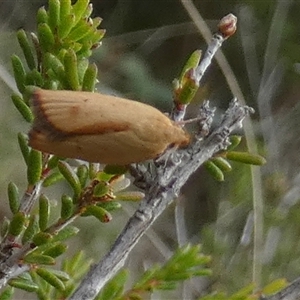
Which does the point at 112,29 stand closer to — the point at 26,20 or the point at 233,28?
the point at 26,20

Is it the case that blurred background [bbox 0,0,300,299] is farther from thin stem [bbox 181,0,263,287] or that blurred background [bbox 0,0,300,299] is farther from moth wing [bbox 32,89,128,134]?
moth wing [bbox 32,89,128,134]

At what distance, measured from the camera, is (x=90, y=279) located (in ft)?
1.13

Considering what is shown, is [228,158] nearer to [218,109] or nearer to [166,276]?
[166,276]

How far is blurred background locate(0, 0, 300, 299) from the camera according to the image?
45.6 inches

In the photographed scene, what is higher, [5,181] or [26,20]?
[26,20]

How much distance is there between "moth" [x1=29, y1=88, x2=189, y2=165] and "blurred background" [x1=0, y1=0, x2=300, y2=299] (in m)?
0.75

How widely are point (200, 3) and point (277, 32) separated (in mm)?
186

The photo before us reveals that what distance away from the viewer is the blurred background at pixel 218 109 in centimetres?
116

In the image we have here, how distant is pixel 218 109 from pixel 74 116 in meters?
1.05

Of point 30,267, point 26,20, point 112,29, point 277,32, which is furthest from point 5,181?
→ point 30,267

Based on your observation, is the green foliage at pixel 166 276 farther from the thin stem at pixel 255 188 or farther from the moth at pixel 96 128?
the thin stem at pixel 255 188

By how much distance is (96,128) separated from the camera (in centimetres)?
33

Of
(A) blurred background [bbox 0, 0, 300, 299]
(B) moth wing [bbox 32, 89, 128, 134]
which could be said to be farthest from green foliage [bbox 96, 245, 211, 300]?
(A) blurred background [bbox 0, 0, 300, 299]

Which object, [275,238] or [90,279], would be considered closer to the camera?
[90,279]
